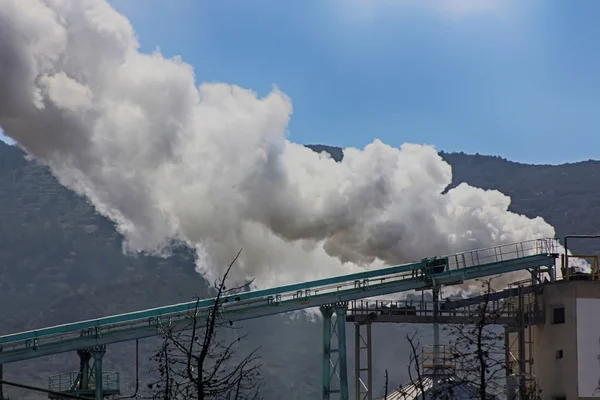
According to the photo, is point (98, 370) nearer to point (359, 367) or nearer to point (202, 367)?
point (359, 367)

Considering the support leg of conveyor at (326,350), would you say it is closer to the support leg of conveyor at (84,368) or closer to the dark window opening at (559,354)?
the support leg of conveyor at (84,368)

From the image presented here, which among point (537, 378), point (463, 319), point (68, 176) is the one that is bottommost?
point (537, 378)

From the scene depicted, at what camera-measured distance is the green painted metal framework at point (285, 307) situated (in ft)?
151

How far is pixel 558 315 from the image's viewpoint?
51438 mm

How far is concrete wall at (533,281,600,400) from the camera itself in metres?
49.4

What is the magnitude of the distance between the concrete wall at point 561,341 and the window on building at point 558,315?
157mm

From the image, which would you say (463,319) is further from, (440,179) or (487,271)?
(440,179)

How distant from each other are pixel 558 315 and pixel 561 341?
64.0 inches

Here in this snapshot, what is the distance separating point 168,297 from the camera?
19562 cm

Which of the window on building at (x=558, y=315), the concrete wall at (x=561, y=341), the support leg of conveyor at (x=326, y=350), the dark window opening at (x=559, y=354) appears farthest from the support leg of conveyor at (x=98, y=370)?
the window on building at (x=558, y=315)

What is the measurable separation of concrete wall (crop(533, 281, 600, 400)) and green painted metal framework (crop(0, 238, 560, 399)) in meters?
2.69

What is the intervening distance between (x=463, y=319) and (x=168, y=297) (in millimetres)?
148518

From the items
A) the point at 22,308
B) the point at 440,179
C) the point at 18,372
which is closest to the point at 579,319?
the point at 440,179

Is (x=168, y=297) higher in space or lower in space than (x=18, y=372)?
higher
